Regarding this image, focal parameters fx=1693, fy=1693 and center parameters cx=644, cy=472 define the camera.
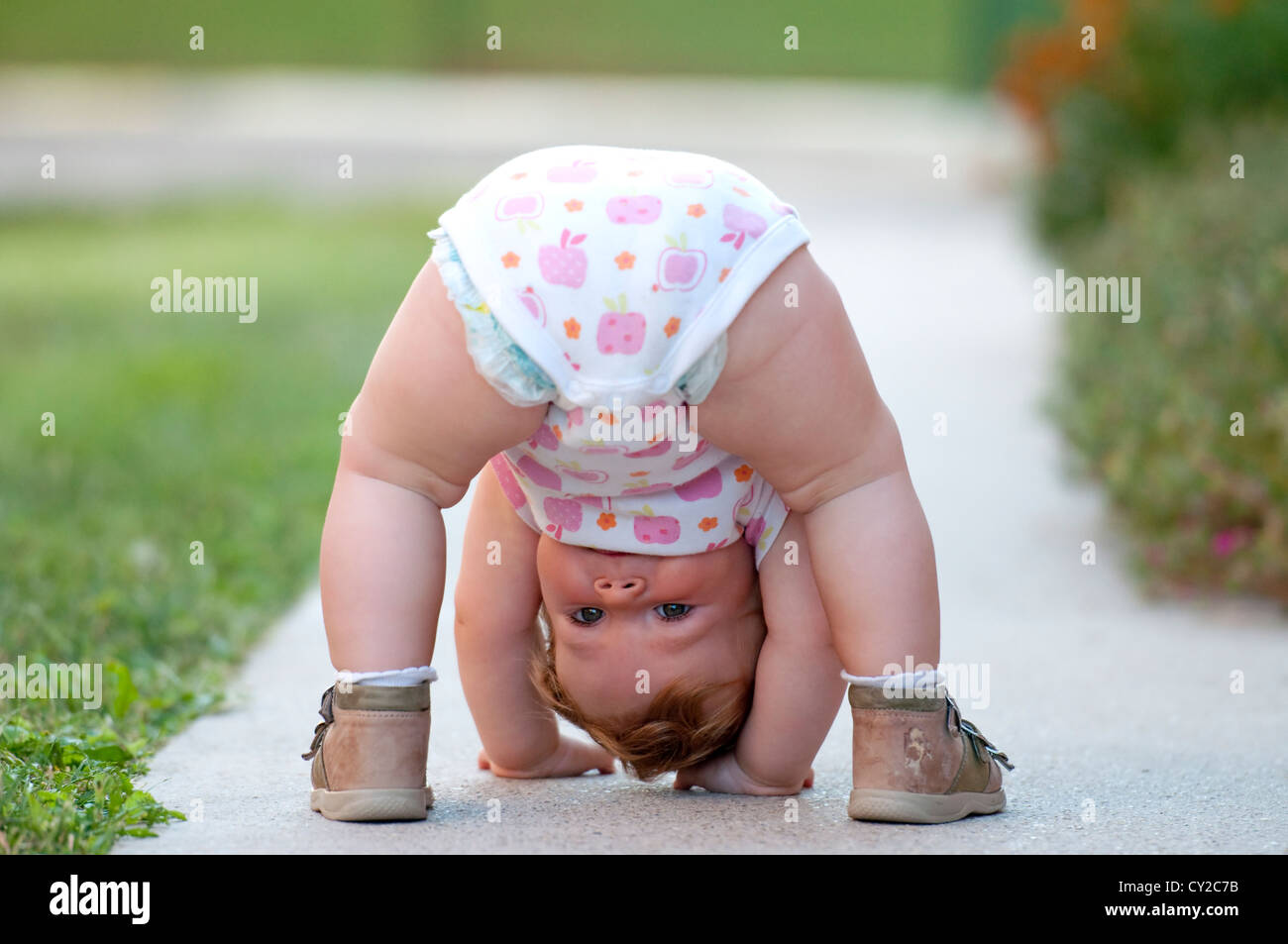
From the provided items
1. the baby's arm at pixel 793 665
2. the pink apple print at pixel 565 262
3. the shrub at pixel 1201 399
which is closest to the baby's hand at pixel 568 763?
the baby's arm at pixel 793 665

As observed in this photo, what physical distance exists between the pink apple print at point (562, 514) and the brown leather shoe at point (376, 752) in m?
0.30

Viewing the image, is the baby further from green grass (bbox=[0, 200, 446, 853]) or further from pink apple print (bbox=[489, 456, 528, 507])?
green grass (bbox=[0, 200, 446, 853])

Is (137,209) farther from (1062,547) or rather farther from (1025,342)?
(1062,547)

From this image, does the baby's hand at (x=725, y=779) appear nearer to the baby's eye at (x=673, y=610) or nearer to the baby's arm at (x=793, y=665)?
the baby's arm at (x=793, y=665)

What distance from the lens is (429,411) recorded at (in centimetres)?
232

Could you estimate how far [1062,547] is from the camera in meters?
4.98

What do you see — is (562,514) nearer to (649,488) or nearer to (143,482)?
(649,488)

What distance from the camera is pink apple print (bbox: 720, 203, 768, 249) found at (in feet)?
7.43

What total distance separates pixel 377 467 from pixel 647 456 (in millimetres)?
389

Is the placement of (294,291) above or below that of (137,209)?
below

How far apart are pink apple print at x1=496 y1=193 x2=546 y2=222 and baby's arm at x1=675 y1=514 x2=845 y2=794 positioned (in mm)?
631

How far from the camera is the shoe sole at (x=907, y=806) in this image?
7.99 feet

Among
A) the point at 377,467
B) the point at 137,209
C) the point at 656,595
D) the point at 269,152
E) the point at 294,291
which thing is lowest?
the point at 656,595

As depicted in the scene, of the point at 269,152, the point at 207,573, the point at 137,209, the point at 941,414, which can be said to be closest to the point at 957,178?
the point at 269,152
